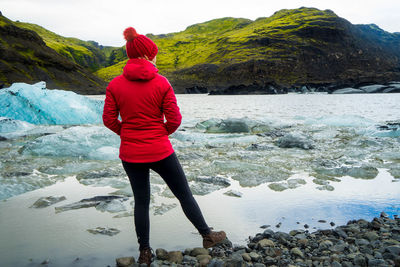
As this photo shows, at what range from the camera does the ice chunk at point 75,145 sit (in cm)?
857

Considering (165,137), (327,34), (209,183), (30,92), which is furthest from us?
(327,34)

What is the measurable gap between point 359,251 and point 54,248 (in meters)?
3.36

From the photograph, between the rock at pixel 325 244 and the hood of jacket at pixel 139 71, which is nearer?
the hood of jacket at pixel 139 71

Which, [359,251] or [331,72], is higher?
[331,72]

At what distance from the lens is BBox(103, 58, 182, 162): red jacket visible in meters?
2.90

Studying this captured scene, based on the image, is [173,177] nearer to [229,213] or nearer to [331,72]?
[229,213]

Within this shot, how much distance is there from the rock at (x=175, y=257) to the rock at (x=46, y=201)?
261 centimetres

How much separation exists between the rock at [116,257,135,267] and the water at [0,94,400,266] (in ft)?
0.58

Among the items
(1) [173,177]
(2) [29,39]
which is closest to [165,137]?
(1) [173,177]

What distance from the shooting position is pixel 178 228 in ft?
12.9

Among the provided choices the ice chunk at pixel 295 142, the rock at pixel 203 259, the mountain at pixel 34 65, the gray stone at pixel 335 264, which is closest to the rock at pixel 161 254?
the rock at pixel 203 259

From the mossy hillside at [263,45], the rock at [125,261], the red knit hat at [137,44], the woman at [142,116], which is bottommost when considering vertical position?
the rock at [125,261]

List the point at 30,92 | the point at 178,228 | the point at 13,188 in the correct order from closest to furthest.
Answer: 1. the point at 178,228
2. the point at 13,188
3. the point at 30,92

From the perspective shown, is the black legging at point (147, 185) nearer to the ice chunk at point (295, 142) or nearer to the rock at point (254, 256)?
the rock at point (254, 256)
